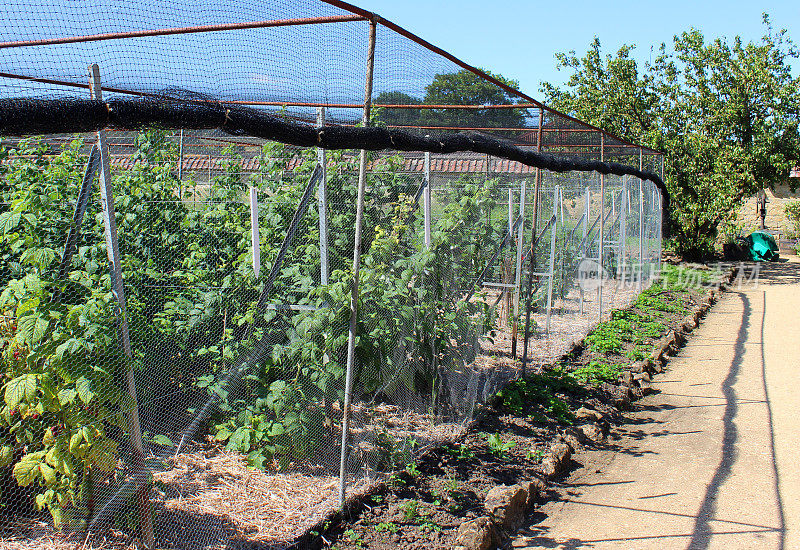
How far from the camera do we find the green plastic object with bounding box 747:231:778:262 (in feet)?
62.5

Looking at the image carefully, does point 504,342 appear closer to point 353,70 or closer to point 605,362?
point 605,362

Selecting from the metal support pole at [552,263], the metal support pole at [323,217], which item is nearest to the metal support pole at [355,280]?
the metal support pole at [323,217]

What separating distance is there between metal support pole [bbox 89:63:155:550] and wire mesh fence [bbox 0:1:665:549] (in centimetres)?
1

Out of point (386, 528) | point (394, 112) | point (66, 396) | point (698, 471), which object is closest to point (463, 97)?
point (394, 112)

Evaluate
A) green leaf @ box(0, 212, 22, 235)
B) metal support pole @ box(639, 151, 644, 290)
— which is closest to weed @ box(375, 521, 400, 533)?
green leaf @ box(0, 212, 22, 235)

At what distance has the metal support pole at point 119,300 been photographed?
9.37 feet

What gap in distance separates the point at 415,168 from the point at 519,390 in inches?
93.9

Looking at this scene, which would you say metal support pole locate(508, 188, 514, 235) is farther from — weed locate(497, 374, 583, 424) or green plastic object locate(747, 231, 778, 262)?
green plastic object locate(747, 231, 778, 262)

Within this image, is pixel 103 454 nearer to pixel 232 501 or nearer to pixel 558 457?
pixel 232 501

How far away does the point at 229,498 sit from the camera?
3.68 metres

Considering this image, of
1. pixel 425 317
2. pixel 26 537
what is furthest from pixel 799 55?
pixel 26 537

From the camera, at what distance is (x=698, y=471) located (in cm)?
496

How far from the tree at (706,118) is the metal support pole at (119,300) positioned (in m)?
16.2

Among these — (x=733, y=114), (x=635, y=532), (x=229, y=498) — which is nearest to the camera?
(x=229, y=498)
